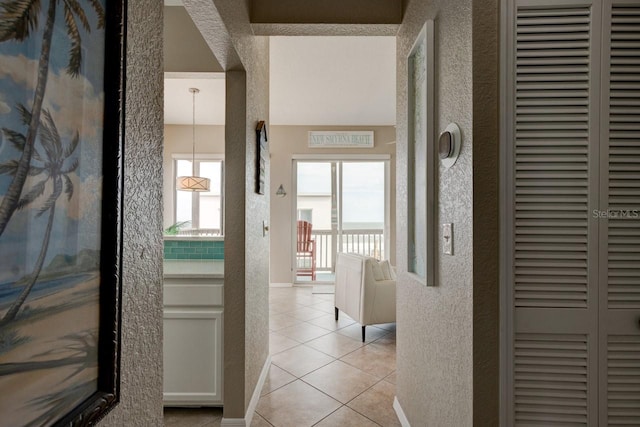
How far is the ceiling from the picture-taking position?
3.18 meters

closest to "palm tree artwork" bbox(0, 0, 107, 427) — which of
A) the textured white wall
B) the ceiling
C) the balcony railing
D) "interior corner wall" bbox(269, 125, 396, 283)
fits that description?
the textured white wall

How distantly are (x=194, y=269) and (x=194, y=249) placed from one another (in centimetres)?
40

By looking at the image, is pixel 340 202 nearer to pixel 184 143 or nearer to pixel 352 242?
pixel 352 242

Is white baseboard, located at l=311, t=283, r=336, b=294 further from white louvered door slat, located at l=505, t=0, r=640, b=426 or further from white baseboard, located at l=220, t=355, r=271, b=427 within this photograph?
white louvered door slat, located at l=505, t=0, r=640, b=426

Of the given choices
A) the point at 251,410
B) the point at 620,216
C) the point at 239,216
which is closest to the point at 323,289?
the point at 251,410

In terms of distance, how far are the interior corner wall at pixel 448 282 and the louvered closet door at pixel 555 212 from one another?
0.17 metres

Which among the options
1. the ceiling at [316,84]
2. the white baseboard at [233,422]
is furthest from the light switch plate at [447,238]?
the ceiling at [316,84]

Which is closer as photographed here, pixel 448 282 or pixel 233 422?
pixel 448 282

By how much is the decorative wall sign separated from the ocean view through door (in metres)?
0.28

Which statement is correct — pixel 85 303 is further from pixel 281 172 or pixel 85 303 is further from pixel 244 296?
pixel 281 172

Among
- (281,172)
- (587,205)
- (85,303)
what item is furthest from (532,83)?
(281,172)

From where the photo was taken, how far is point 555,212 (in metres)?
1.19

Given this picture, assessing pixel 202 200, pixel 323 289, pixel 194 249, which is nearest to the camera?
pixel 194 249

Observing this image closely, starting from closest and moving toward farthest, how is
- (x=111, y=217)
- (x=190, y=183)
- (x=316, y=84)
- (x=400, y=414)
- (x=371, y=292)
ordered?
(x=111, y=217) → (x=400, y=414) → (x=371, y=292) → (x=316, y=84) → (x=190, y=183)
